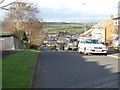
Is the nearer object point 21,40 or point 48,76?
point 48,76

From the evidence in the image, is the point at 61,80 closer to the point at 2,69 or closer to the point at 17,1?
the point at 2,69

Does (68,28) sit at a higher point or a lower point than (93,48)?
higher

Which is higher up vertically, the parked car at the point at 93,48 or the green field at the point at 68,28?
the green field at the point at 68,28

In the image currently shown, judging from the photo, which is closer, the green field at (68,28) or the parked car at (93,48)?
the parked car at (93,48)

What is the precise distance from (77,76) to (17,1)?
12794mm

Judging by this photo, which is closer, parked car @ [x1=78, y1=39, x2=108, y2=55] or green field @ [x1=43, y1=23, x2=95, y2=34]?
parked car @ [x1=78, y1=39, x2=108, y2=55]

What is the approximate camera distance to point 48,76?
1287cm

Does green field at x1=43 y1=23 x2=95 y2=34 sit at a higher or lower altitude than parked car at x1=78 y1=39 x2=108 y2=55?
higher

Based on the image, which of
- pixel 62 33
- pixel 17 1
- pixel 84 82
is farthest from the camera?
pixel 62 33

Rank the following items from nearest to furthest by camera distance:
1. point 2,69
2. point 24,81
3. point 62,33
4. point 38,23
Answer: point 24,81
point 2,69
point 38,23
point 62,33

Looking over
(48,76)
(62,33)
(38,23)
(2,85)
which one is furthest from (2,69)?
(62,33)

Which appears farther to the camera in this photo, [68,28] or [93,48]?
[68,28]

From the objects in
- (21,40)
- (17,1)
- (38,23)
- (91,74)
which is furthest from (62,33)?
(91,74)

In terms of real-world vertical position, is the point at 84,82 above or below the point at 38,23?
below
